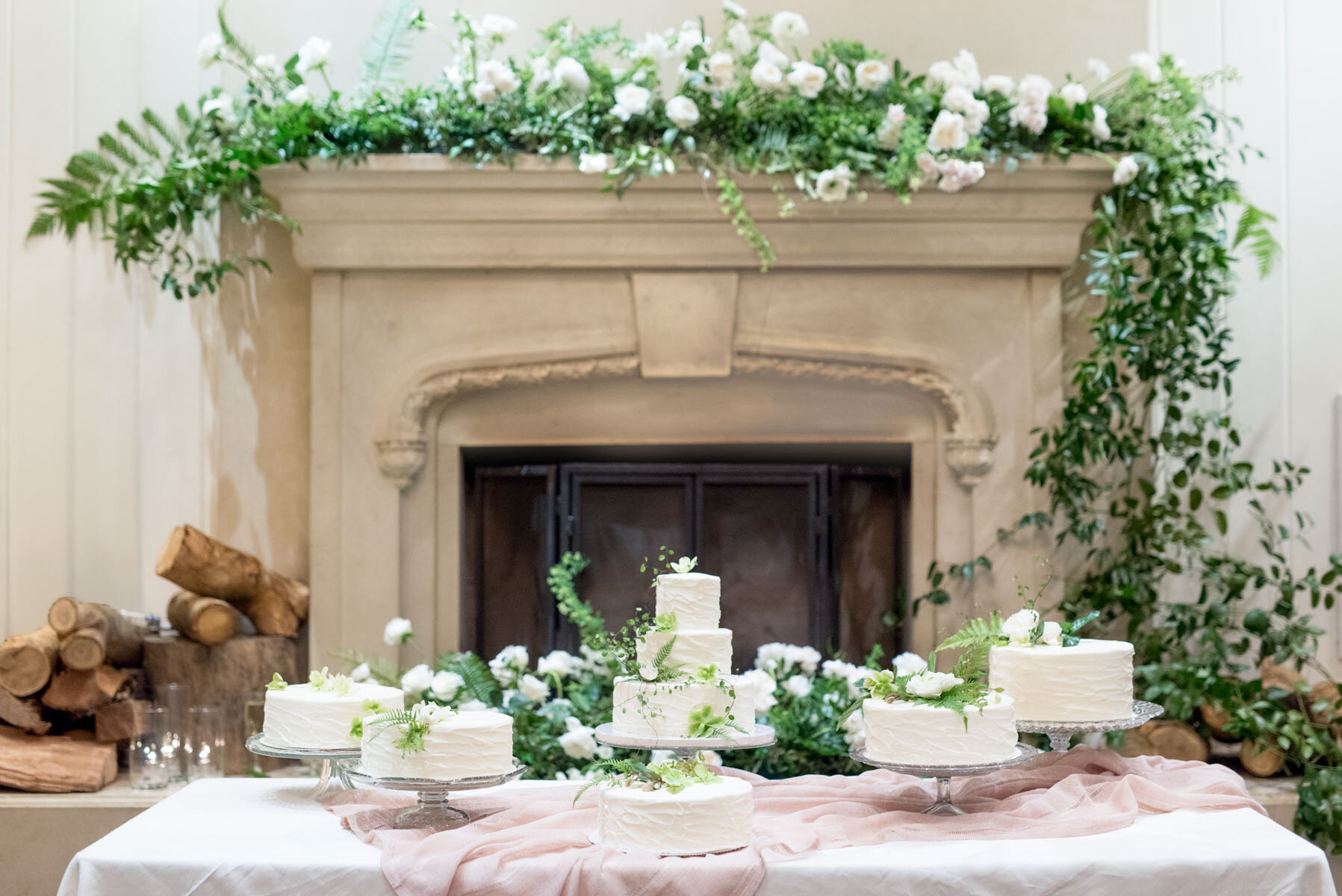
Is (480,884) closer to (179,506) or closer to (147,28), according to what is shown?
(179,506)

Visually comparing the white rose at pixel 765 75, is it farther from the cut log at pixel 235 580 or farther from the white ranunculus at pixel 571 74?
the cut log at pixel 235 580

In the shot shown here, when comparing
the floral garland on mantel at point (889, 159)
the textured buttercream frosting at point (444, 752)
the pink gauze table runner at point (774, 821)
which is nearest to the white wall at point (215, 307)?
the floral garland on mantel at point (889, 159)

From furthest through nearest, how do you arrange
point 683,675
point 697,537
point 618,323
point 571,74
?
point 697,537
point 618,323
point 571,74
point 683,675

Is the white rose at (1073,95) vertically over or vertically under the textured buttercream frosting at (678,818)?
over

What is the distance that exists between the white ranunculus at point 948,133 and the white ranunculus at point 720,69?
637mm

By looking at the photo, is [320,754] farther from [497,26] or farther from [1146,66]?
[1146,66]

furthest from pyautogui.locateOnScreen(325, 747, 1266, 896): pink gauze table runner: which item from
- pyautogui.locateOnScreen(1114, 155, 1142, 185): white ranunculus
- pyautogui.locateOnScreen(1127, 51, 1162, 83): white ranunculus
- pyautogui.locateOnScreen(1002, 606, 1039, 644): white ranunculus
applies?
pyautogui.locateOnScreen(1127, 51, 1162, 83): white ranunculus

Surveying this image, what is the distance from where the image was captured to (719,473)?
15.2 feet

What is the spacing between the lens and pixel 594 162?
3842 mm

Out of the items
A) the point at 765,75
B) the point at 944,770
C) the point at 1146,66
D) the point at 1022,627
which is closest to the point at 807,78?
the point at 765,75

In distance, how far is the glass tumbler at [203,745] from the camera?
3639mm

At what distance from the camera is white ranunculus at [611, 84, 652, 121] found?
3.85m

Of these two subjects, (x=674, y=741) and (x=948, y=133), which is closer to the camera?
(x=674, y=741)

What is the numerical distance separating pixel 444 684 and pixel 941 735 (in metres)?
1.83
